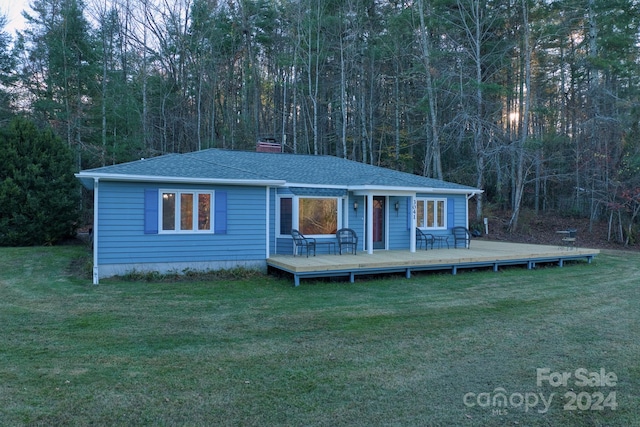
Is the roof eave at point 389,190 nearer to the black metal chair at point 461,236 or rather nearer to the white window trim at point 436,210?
the white window trim at point 436,210

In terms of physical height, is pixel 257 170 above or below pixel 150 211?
above

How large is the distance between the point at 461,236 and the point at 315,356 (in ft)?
31.1

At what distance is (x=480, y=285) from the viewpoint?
337 inches

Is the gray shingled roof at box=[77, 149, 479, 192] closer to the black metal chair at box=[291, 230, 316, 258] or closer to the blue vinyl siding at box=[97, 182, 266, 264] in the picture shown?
the blue vinyl siding at box=[97, 182, 266, 264]

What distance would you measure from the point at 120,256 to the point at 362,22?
1716cm

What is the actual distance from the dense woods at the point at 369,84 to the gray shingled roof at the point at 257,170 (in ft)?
18.4

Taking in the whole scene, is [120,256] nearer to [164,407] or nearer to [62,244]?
[164,407]

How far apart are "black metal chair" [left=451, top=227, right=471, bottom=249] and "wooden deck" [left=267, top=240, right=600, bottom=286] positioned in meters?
0.50

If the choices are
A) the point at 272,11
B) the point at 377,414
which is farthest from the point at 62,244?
the point at 272,11

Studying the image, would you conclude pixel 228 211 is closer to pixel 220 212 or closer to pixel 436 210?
pixel 220 212

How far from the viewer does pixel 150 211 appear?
8.65 meters

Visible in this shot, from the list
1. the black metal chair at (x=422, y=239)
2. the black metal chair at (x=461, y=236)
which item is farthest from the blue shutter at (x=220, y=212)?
the black metal chair at (x=461, y=236)

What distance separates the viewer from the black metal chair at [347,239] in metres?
10.8

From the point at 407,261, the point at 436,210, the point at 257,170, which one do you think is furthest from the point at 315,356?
the point at 436,210
